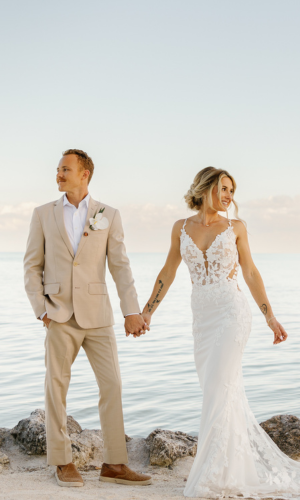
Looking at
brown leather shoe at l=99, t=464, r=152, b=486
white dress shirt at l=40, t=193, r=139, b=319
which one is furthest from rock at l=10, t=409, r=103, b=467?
white dress shirt at l=40, t=193, r=139, b=319

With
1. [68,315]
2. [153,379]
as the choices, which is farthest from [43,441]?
[153,379]

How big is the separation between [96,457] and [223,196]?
2217mm

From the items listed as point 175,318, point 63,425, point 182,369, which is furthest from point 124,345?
point 63,425

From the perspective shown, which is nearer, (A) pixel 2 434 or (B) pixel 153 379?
(A) pixel 2 434

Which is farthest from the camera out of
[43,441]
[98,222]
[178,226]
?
[43,441]

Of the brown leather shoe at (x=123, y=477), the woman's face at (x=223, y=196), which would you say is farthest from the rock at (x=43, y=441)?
the woman's face at (x=223, y=196)

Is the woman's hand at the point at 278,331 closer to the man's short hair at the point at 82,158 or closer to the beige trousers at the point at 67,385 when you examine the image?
the beige trousers at the point at 67,385

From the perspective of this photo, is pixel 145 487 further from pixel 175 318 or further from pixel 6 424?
pixel 175 318

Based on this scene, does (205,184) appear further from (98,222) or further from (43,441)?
(43,441)

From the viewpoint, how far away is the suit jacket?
368 cm

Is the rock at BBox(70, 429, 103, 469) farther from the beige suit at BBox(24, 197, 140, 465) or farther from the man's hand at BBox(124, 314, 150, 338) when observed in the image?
the man's hand at BBox(124, 314, 150, 338)

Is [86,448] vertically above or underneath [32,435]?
underneath

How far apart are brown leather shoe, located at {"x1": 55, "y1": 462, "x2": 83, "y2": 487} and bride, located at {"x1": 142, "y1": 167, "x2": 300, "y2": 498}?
725 millimetres

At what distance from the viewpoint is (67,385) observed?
3717 millimetres
